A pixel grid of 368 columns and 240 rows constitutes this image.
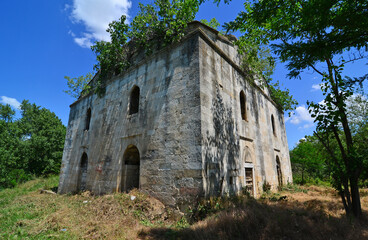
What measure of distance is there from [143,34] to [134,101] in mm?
3370

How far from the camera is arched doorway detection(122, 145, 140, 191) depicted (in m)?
8.57

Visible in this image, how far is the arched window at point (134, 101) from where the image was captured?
956 cm

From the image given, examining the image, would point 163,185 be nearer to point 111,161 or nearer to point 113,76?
point 111,161

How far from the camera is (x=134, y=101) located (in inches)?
384

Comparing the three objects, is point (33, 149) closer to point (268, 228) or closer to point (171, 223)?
point (171, 223)

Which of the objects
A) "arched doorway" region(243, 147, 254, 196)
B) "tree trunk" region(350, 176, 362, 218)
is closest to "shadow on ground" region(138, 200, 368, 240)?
"tree trunk" region(350, 176, 362, 218)

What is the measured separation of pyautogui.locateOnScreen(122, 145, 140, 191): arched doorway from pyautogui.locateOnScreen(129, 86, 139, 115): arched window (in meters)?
1.87

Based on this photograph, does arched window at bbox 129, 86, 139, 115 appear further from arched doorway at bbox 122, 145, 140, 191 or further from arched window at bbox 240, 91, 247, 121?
arched window at bbox 240, 91, 247, 121

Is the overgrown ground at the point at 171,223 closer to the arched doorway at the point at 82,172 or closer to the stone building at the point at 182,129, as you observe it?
the stone building at the point at 182,129

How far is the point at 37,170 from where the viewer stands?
24.2m

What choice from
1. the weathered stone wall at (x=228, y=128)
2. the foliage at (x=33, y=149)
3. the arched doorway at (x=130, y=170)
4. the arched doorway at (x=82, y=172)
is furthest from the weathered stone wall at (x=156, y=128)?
the foliage at (x=33, y=149)

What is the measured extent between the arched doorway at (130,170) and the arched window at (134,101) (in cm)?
187

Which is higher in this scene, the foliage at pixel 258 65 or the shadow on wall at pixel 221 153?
the foliage at pixel 258 65

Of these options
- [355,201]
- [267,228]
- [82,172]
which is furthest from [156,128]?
[82,172]
